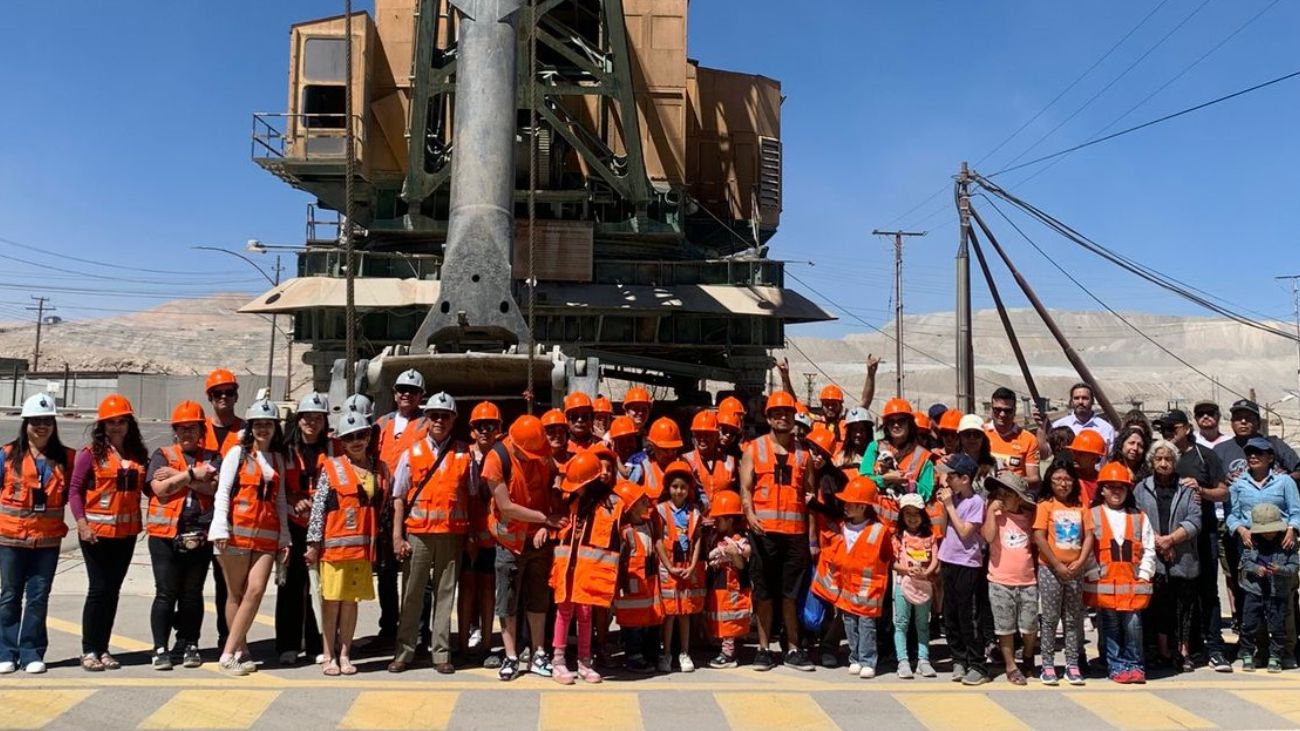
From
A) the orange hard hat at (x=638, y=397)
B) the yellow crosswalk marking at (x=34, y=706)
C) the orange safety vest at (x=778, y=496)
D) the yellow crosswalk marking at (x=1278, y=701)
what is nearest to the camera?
the yellow crosswalk marking at (x=34, y=706)

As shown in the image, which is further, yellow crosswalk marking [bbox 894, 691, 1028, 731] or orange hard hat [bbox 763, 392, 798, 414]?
orange hard hat [bbox 763, 392, 798, 414]

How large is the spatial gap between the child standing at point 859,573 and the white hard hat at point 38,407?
16.5 feet

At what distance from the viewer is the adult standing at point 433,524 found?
632 centimetres

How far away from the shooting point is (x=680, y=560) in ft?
21.4

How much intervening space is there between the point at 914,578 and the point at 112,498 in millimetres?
5080

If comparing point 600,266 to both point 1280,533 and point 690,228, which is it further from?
point 1280,533

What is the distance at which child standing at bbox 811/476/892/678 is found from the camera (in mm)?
6500

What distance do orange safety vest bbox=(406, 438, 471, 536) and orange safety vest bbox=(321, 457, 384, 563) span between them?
0.88 ft

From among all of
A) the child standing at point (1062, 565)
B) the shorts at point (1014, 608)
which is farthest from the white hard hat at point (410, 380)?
the child standing at point (1062, 565)

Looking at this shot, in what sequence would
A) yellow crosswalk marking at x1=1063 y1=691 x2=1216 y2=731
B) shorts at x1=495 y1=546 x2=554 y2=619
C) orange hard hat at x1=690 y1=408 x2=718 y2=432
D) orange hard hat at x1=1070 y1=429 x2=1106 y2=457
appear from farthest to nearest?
orange hard hat at x1=690 y1=408 x2=718 y2=432, orange hard hat at x1=1070 y1=429 x2=1106 y2=457, shorts at x1=495 y1=546 x2=554 y2=619, yellow crosswalk marking at x1=1063 y1=691 x2=1216 y2=731

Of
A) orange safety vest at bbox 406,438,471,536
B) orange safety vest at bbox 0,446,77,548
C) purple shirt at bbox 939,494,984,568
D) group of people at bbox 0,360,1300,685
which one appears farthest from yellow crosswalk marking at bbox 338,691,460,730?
purple shirt at bbox 939,494,984,568

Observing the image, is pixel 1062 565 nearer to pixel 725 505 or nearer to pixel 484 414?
pixel 725 505

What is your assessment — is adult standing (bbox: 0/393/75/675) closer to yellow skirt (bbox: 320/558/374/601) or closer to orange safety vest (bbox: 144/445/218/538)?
orange safety vest (bbox: 144/445/218/538)

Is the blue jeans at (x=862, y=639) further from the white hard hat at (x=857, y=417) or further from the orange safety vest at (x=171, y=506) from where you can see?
the orange safety vest at (x=171, y=506)
